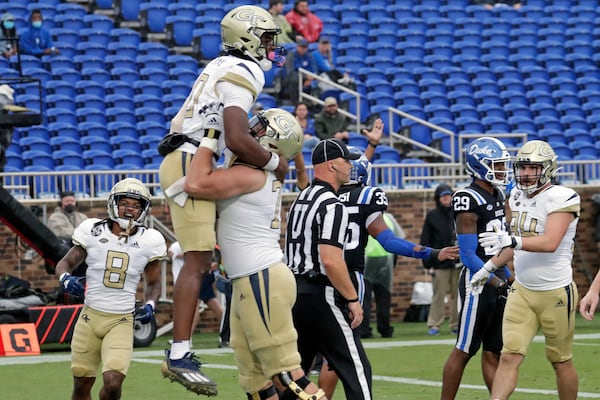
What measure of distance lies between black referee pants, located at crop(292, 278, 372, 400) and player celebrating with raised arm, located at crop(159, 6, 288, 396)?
1372 mm

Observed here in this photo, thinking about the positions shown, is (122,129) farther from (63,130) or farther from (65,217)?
(65,217)

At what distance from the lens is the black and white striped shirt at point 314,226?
822cm

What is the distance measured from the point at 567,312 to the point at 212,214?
3.15 meters

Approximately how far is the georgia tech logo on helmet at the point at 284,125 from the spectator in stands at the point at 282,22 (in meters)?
14.6

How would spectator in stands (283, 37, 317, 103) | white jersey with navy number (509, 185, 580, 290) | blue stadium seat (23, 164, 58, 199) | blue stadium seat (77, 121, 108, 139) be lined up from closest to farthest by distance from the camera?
1. white jersey with navy number (509, 185, 580, 290)
2. blue stadium seat (23, 164, 58, 199)
3. blue stadium seat (77, 121, 108, 139)
4. spectator in stands (283, 37, 317, 103)

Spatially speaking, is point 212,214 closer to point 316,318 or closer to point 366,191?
point 316,318

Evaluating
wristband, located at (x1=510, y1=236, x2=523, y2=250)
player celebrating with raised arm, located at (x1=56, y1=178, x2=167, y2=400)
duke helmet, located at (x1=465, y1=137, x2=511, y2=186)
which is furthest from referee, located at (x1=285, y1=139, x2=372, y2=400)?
duke helmet, located at (x1=465, y1=137, x2=511, y2=186)

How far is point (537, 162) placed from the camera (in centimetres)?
919

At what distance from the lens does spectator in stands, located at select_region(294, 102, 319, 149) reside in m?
18.6

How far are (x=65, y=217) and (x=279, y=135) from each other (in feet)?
32.6

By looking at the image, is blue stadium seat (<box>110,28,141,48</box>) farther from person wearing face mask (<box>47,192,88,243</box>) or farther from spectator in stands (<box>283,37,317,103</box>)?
person wearing face mask (<box>47,192,88,243</box>)

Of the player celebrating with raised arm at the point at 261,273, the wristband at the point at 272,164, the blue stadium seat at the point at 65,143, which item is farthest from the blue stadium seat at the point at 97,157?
the wristband at the point at 272,164

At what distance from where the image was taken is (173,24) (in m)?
23.2

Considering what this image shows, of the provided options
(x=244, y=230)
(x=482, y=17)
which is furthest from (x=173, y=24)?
(x=244, y=230)
